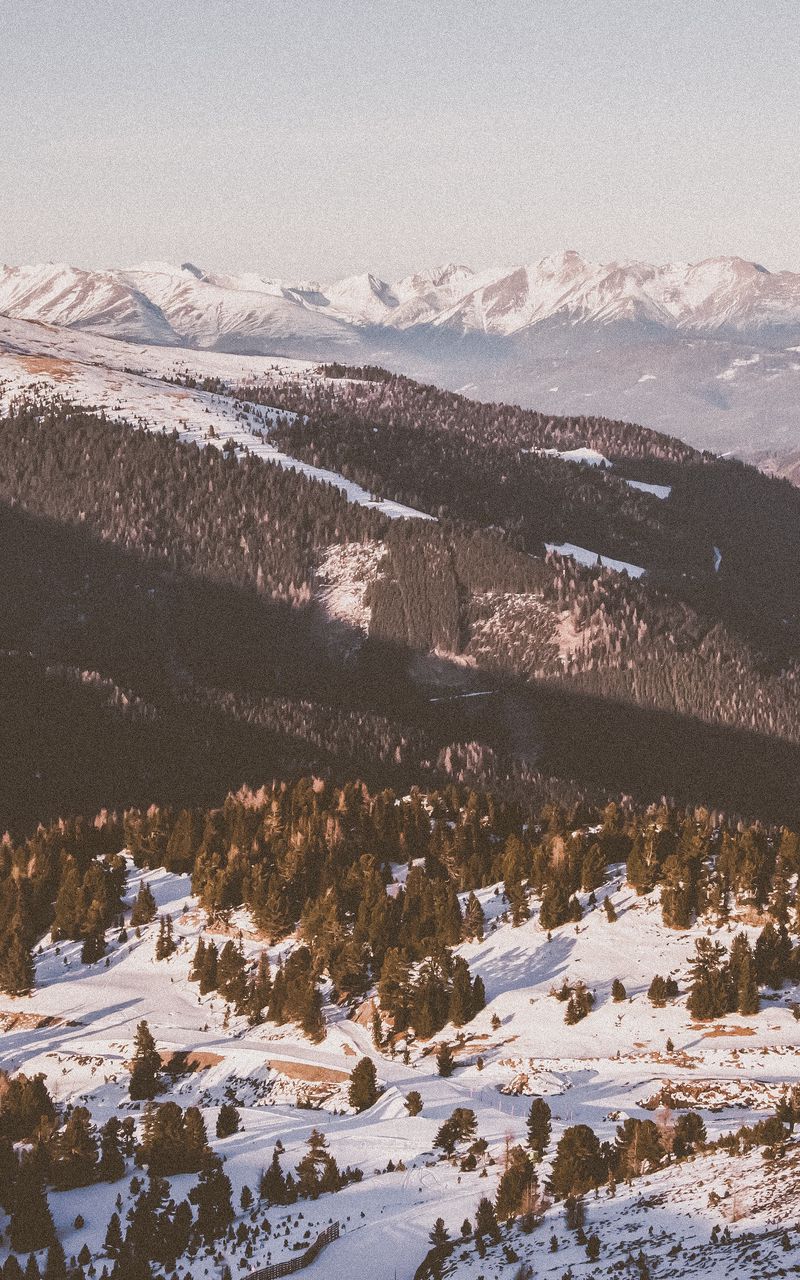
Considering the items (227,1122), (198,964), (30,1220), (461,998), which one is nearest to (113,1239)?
(30,1220)

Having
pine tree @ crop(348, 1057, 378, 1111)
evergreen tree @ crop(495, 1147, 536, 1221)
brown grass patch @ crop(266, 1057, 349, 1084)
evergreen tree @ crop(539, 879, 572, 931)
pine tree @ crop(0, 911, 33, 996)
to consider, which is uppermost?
evergreen tree @ crop(539, 879, 572, 931)

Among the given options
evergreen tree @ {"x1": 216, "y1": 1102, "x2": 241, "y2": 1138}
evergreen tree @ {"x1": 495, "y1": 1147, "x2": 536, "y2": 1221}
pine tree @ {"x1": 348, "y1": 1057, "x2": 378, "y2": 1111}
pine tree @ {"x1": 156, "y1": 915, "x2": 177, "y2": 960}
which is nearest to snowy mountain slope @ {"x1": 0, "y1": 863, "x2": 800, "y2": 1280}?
evergreen tree @ {"x1": 216, "y1": 1102, "x2": 241, "y2": 1138}

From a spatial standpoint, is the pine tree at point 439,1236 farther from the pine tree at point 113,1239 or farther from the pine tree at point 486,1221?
the pine tree at point 113,1239

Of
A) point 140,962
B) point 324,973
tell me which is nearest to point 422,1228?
point 324,973

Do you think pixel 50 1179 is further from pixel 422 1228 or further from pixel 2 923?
pixel 2 923

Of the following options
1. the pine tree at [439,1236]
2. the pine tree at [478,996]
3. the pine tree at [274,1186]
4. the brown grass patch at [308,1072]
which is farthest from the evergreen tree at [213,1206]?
the pine tree at [478,996]

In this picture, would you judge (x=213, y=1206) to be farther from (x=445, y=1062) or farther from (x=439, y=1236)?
(x=445, y=1062)

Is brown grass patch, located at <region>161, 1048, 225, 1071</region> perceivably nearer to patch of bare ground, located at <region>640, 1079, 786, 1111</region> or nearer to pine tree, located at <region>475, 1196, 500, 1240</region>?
patch of bare ground, located at <region>640, 1079, 786, 1111</region>
